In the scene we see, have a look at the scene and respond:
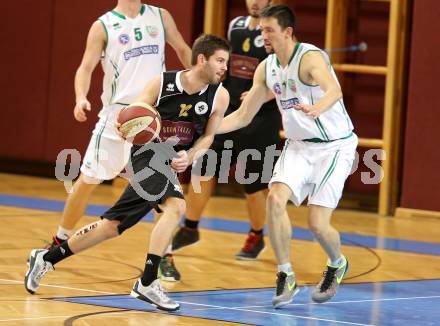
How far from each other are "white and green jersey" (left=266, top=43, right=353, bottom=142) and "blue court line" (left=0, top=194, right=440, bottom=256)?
2553 millimetres

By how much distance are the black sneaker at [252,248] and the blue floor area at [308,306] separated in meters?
1.12

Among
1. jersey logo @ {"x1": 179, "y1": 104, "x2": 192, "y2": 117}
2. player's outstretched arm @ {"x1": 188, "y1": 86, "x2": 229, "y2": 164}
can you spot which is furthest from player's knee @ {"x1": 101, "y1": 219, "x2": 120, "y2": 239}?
jersey logo @ {"x1": 179, "y1": 104, "x2": 192, "y2": 117}

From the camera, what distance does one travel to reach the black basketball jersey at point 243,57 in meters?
8.19

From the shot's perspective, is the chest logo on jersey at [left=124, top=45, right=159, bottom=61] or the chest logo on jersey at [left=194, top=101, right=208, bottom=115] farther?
the chest logo on jersey at [left=124, top=45, right=159, bottom=61]

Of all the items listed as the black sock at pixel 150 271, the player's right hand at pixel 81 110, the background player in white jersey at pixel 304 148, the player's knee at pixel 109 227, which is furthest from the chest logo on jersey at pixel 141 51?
the black sock at pixel 150 271

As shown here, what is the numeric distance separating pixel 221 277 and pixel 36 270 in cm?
142

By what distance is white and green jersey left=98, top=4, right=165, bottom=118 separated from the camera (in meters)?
7.12

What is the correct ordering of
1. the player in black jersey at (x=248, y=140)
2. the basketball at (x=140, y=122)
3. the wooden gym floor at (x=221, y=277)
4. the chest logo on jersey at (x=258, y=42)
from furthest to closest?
1. the chest logo on jersey at (x=258, y=42)
2. the player in black jersey at (x=248, y=140)
3. the basketball at (x=140, y=122)
4. the wooden gym floor at (x=221, y=277)

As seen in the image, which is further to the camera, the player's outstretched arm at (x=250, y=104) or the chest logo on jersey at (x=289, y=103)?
the player's outstretched arm at (x=250, y=104)

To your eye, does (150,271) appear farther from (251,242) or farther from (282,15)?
(251,242)

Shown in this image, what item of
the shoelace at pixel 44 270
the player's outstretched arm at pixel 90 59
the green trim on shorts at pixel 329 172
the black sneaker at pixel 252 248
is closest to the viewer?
the shoelace at pixel 44 270

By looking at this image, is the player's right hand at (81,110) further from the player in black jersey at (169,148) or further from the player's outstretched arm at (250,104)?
the player's outstretched arm at (250,104)

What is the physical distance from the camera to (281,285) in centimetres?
606

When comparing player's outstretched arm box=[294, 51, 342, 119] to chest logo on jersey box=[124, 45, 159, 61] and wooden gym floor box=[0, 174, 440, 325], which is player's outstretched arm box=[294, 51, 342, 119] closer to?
wooden gym floor box=[0, 174, 440, 325]
